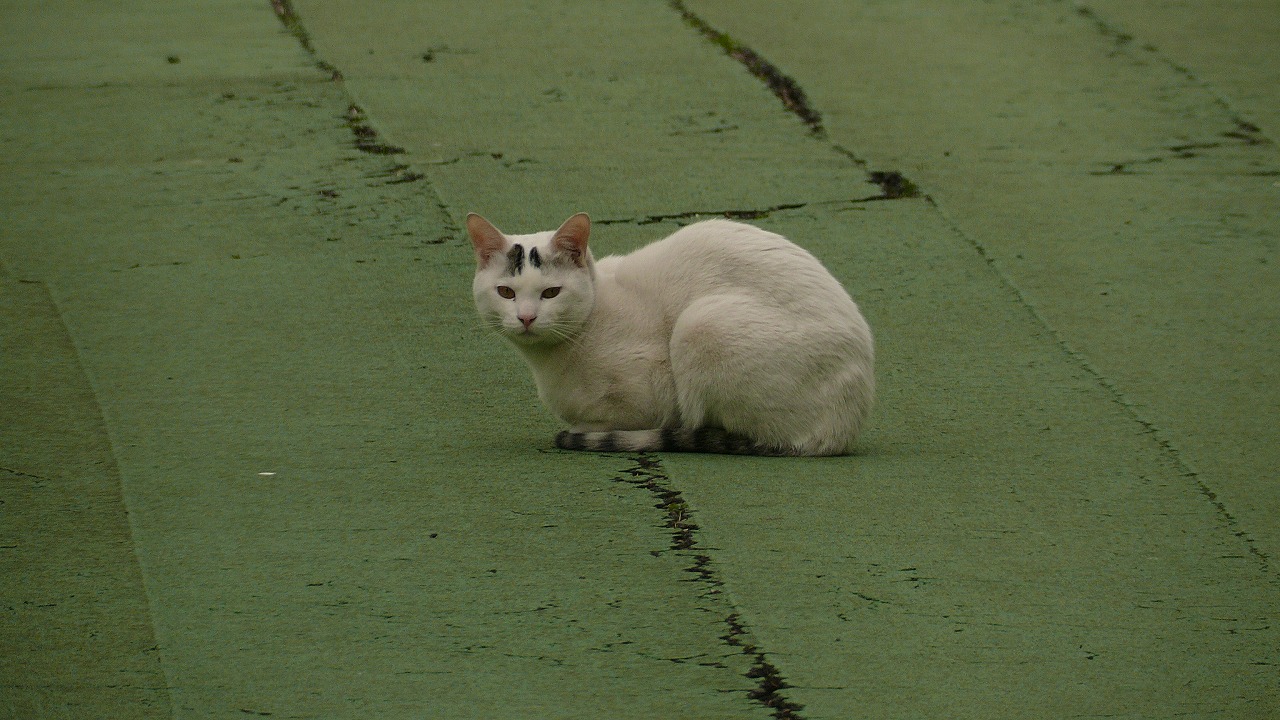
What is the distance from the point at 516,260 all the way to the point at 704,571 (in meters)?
1.14

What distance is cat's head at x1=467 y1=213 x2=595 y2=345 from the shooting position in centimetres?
404

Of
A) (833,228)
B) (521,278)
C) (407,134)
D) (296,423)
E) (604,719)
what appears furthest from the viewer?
(407,134)

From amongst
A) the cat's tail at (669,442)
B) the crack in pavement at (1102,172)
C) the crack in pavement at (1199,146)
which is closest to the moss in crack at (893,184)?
the crack in pavement at (1102,172)

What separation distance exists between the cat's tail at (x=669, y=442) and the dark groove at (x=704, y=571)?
Result: 0.05 meters

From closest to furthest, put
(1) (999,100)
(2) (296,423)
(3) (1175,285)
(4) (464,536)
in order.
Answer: (4) (464,536) < (2) (296,423) < (3) (1175,285) < (1) (999,100)

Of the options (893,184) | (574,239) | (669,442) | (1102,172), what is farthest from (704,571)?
(1102,172)

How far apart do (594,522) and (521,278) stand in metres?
0.78

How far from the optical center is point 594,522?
12.1 feet

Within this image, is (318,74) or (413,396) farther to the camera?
(318,74)

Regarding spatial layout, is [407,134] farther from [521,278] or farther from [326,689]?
[326,689]

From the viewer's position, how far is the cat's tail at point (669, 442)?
163 inches

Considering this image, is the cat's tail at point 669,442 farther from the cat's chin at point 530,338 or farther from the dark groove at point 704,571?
the cat's chin at point 530,338

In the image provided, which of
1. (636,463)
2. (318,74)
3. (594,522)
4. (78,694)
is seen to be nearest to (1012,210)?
(636,463)

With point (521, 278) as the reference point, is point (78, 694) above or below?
below
